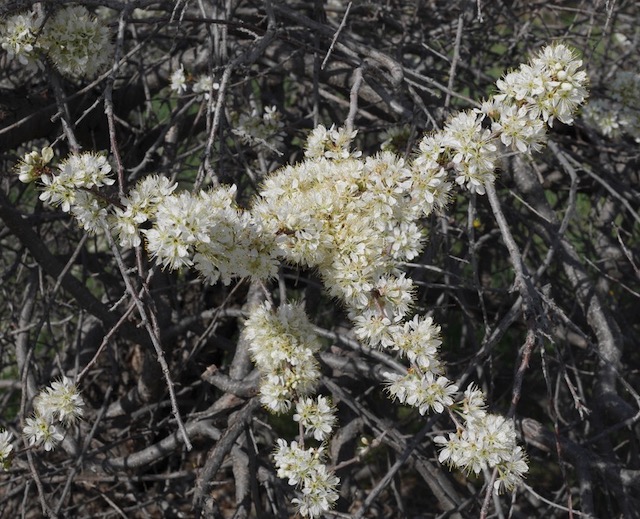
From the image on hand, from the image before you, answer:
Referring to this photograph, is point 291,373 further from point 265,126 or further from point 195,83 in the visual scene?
point 195,83

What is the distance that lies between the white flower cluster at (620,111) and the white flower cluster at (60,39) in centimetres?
204

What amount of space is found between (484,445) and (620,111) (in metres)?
2.16

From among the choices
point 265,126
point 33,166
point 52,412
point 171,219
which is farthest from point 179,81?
point 171,219

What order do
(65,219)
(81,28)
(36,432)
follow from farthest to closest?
(65,219) → (81,28) → (36,432)

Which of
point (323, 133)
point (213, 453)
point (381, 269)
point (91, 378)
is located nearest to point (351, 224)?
point (381, 269)

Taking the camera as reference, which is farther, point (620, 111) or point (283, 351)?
point (620, 111)

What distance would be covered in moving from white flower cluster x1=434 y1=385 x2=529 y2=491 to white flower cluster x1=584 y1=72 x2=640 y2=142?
195cm

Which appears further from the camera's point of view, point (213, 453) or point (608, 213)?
point (608, 213)

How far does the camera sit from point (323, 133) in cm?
206

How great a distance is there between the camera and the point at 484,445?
5.56 feet

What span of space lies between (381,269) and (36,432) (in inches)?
37.9

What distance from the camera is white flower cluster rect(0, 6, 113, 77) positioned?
2.32m

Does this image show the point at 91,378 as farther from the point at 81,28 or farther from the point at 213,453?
the point at 81,28

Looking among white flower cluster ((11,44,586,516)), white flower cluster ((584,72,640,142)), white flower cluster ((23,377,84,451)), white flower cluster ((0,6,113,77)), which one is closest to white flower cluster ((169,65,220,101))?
white flower cluster ((0,6,113,77))
